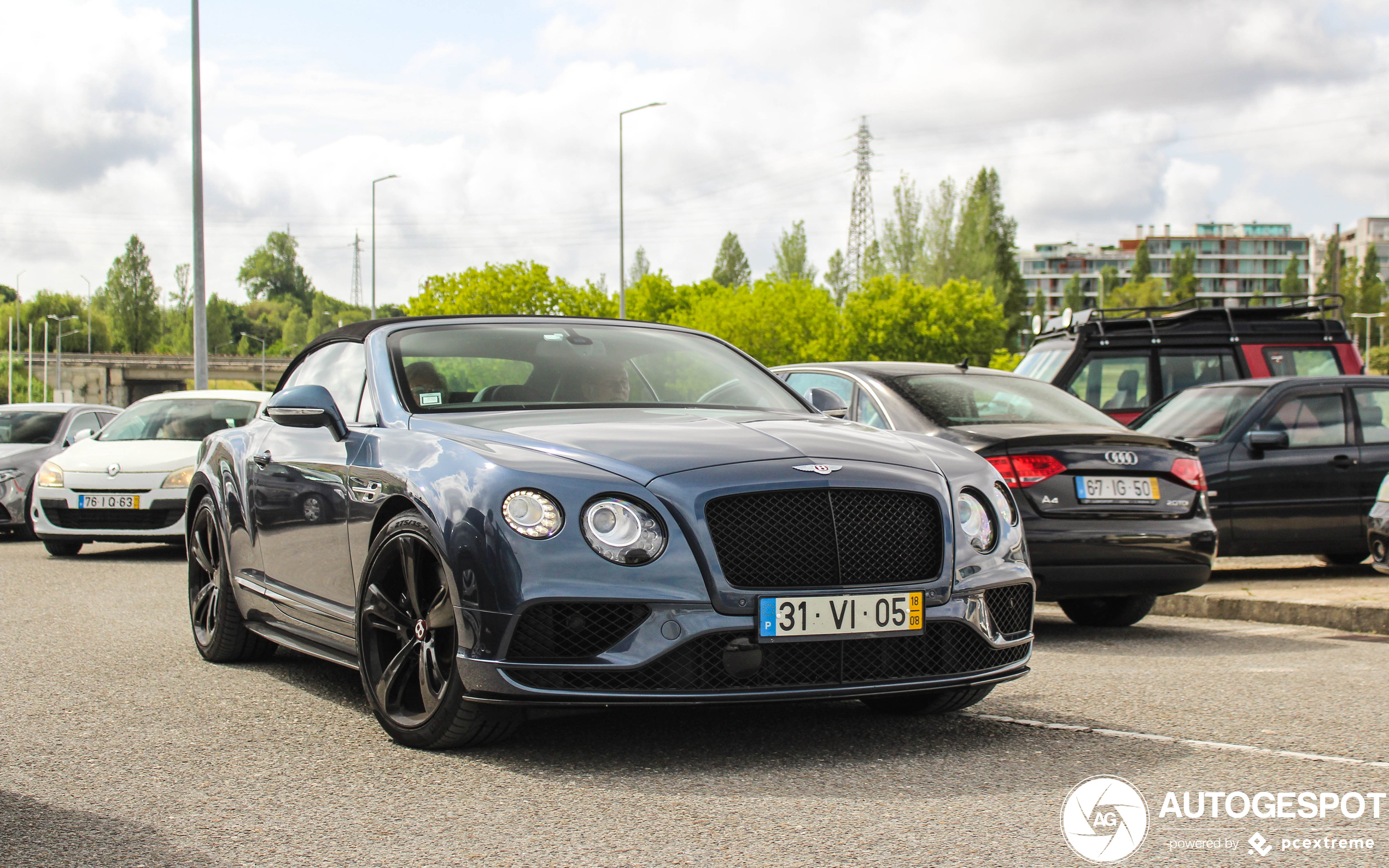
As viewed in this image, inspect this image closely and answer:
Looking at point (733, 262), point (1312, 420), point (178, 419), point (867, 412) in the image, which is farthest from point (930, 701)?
point (733, 262)

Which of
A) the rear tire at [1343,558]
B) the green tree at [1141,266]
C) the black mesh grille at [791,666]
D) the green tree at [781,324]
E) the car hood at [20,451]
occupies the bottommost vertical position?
the rear tire at [1343,558]

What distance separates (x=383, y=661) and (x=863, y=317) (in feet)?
244

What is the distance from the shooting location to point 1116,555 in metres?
7.31

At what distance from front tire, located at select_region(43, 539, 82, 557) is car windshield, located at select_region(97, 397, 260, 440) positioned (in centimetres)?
106

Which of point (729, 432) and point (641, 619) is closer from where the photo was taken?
point (641, 619)

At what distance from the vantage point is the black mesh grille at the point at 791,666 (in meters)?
4.11

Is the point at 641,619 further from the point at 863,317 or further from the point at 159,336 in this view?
the point at 159,336

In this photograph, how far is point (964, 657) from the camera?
14.8ft

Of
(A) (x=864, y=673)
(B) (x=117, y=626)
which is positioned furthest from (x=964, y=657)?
(B) (x=117, y=626)

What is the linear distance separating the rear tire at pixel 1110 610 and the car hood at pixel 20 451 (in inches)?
469

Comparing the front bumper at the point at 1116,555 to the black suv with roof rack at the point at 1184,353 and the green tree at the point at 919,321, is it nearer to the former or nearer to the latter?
the black suv with roof rack at the point at 1184,353

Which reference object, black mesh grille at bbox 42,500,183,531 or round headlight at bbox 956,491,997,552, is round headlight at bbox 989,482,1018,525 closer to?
round headlight at bbox 956,491,997,552

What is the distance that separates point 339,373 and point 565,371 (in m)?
1.04

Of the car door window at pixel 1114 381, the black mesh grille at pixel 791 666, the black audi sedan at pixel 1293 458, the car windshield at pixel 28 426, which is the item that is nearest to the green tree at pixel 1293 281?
the car door window at pixel 1114 381
